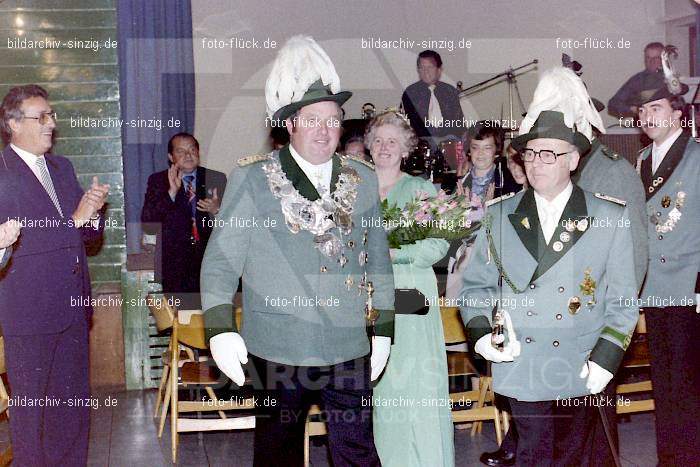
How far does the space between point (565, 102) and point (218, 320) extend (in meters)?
1.50

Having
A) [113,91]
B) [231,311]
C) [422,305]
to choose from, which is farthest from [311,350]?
[113,91]

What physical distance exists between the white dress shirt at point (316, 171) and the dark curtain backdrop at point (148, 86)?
4021mm

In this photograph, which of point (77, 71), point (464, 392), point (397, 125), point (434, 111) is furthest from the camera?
point (434, 111)

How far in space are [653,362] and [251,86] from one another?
4982 millimetres

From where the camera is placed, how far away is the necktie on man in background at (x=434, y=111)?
8.02m

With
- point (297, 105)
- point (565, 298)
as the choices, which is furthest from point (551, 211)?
point (297, 105)

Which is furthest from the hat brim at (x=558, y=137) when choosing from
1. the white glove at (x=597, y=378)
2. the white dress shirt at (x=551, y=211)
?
the white glove at (x=597, y=378)

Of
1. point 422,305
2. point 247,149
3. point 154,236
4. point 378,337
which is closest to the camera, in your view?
point 378,337

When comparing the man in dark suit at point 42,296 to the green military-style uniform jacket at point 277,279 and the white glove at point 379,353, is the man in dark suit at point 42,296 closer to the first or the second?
the green military-style uniform jacket at point 277,279

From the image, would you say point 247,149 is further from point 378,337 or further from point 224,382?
point 378,337

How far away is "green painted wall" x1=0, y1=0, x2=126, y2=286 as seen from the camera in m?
7.21

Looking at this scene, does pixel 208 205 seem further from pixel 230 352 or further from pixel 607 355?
pixel 607 355

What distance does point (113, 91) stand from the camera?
24.1ft

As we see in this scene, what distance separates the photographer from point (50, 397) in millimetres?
4434
